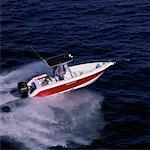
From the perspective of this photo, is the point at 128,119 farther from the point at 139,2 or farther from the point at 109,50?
the point at 139,2

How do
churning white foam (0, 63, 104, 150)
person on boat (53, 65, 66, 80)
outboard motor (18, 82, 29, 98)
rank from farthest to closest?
person on boat (53, 65, 66, 80) < outboard motor (18, 82, 29, 98) < churning white foam (0, 63, 104, 150)

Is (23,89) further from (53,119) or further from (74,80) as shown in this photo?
(74,80)

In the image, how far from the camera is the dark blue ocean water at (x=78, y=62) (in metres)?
24.7

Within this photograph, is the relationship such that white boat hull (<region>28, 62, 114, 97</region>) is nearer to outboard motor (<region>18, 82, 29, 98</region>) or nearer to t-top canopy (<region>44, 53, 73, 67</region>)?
outboard motor (<region>18, 82, 29, 98</region>)

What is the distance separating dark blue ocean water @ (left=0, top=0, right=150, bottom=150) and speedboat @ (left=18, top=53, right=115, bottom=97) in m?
0.74

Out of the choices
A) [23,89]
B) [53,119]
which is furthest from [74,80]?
[53,119]

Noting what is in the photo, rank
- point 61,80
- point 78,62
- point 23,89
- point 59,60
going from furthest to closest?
point 78,62
point 61,80
point 59,60
point 23,89

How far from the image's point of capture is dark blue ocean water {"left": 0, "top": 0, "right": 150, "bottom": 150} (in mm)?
24656

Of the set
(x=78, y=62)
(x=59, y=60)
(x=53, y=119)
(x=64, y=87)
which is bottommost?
(x=53, y=119)

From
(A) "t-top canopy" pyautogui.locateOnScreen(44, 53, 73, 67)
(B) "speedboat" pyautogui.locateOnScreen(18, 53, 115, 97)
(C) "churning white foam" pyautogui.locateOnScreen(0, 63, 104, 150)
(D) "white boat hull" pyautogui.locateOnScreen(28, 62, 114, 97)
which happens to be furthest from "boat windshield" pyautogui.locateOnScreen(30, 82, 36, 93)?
(A) "t-top canopy" pyautogui.locateOnScreen(44, 53, 73, 67)

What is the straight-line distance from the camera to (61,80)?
29250mm

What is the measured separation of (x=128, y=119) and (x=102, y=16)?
64.2ft

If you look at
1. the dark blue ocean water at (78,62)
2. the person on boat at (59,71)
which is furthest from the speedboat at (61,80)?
the dark blue ocean water at (78,62)

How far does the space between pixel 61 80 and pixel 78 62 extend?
538cm
